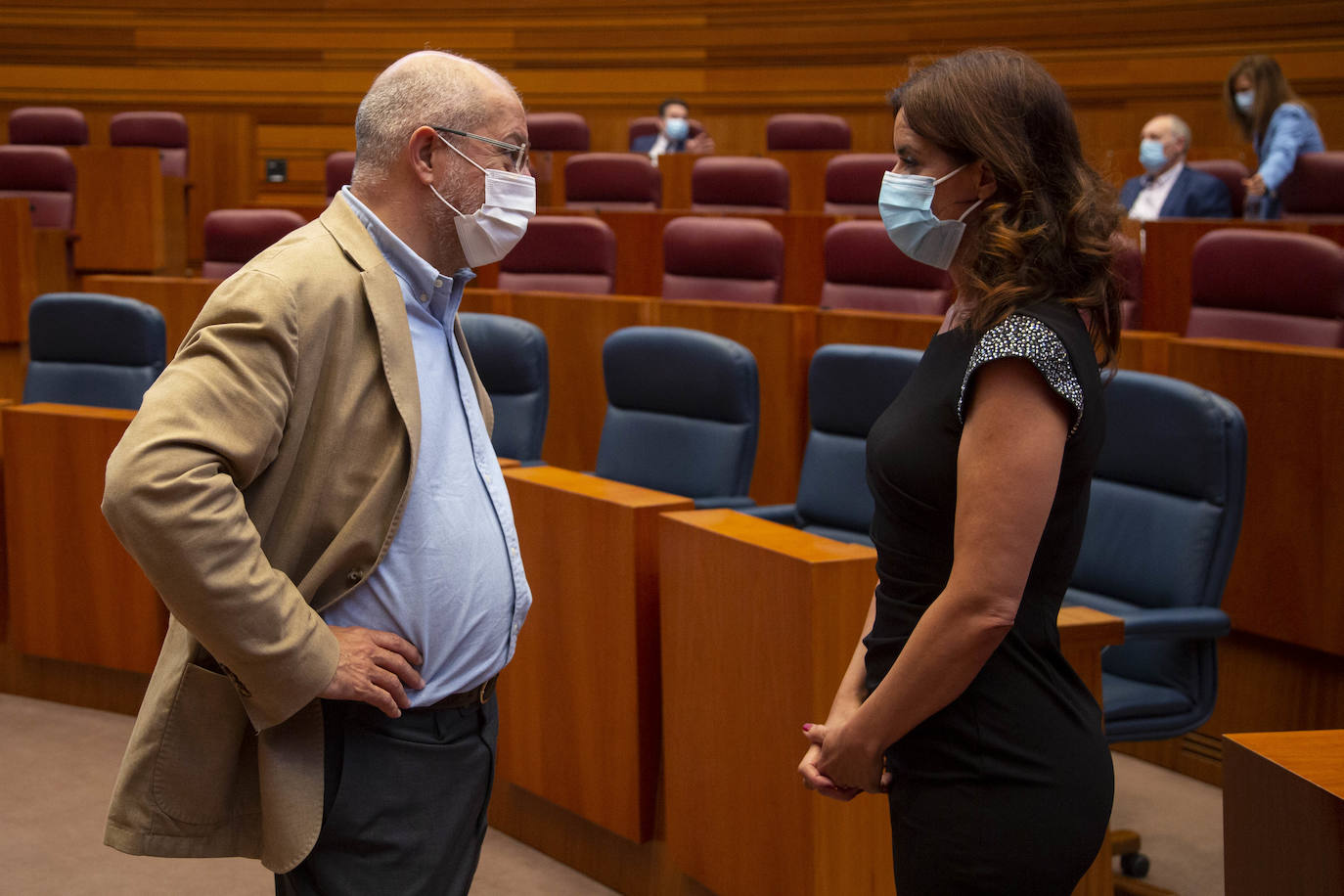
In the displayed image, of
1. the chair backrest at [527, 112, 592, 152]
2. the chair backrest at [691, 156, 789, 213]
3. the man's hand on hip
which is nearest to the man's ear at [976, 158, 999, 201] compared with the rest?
the man's hand on hip

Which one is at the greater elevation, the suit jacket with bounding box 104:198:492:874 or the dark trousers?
the suit jacket with bounding box 104:198:492:874

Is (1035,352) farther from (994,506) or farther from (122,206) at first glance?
(122,206)

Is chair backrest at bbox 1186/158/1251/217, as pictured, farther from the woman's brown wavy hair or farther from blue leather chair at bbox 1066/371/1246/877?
the woman's brown wavy hair

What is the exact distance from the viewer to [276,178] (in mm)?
6766

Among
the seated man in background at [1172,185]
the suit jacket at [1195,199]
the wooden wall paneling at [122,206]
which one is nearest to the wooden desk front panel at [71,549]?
the wooden wall paneling at [122,206]

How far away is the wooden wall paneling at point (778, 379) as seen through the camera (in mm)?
2504

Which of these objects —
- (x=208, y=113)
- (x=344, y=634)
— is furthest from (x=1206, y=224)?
(x=208, y=113)

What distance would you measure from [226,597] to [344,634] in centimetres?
10

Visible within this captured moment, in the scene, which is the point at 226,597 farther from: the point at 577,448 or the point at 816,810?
the point at 577,448

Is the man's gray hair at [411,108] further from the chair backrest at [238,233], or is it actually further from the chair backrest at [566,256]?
the chair backrest at [238,233]

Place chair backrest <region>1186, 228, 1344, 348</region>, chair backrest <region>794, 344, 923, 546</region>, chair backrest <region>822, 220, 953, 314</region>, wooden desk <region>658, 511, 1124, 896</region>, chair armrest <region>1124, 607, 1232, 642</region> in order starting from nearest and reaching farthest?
wooden desk <region>658, 511, 1124, 896</region> < chair armrest <region>1124, 607, 1232, 642</region> < chair backrest <region>794, 344, 923, 546</region> < chair backrest <region>1186, 228, 1344, 348</region> < chair backrest <region>822, 220, 953, 314</region>

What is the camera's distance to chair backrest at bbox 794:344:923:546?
6.58ft

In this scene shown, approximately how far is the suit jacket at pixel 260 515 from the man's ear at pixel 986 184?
1.27 ft

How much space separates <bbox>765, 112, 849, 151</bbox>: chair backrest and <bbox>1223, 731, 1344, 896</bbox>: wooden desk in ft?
16.4
